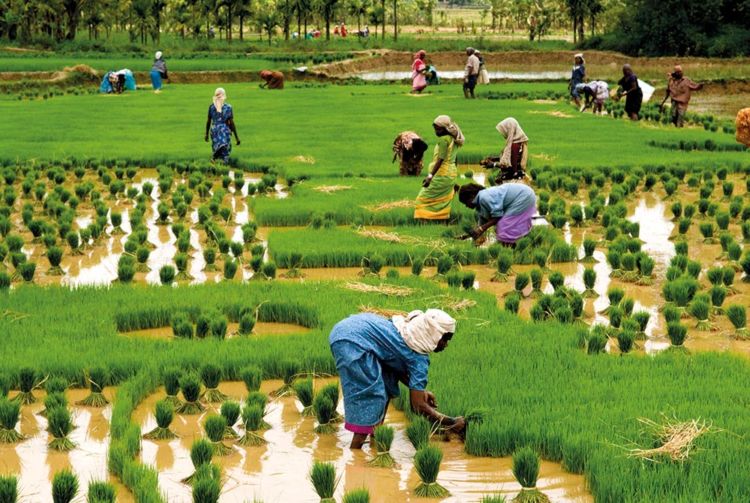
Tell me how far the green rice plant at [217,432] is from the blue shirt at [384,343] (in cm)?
75

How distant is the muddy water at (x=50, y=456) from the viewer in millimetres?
5672

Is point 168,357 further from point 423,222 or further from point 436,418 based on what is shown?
point 423,222

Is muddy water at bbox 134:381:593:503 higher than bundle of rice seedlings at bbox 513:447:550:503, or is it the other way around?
bundle of rice seedlings at bbox 513:447:550:503

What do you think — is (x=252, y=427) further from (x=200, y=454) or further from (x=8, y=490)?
(x=8, y=490)

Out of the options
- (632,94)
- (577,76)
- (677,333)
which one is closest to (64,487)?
(677,333)

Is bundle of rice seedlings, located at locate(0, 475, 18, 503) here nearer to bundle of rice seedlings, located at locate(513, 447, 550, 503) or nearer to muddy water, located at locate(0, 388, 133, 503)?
muddy water, located at locate(0, 388, 133, 503)

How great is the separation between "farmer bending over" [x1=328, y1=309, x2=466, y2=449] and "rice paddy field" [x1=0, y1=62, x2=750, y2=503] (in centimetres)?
15

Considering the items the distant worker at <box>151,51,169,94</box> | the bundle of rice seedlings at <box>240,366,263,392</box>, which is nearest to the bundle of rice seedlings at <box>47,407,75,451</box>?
the bundle of rice seedlings at <box>240,366,263,392</box>

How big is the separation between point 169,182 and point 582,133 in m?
9.90

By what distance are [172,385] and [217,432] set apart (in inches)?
36.4

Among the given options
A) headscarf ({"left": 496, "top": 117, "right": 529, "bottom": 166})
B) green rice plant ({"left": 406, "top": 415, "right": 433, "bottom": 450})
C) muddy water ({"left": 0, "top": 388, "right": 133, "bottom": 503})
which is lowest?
muddy water ({"left": 0, "top": 388, "right": 133, "bottom": 503})

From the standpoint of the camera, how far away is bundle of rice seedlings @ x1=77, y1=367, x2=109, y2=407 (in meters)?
7.00

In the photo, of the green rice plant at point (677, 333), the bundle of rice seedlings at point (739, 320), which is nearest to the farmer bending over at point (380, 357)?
the green rice plant at point (677, 333)

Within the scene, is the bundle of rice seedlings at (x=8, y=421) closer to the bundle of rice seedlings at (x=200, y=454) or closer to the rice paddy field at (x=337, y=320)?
the rice paddy field at (x=337, y=320)
